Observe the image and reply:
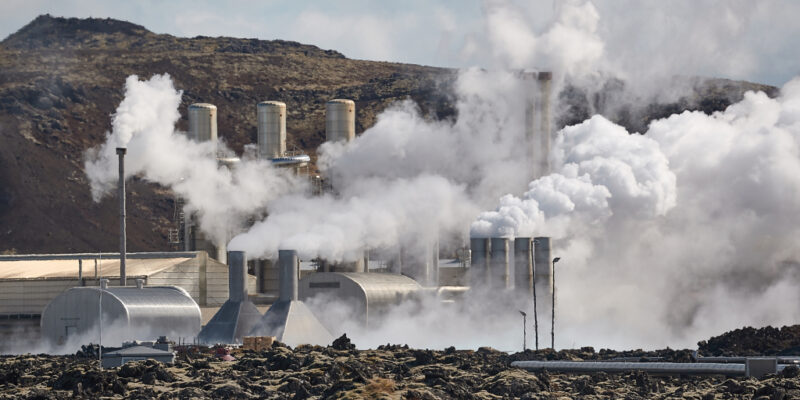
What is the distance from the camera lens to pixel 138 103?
122 m

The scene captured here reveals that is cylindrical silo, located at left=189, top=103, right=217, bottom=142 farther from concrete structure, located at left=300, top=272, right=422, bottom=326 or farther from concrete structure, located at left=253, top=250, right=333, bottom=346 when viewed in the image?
concrete structure, located at left=253, top=250, right=333, bottom=346

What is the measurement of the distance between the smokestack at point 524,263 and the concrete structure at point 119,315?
28784 millimetres

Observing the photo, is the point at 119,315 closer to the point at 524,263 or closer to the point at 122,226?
the point at 122,226

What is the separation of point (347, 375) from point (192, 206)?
6212cm

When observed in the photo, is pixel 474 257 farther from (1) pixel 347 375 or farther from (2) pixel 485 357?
(1) pixel 347 375

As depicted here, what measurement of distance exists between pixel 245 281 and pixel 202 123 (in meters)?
30.2

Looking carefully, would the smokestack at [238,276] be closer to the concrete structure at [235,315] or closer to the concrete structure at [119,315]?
the concrete structure at [235,315]

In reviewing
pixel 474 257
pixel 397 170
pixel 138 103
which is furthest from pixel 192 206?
pixel 474 257

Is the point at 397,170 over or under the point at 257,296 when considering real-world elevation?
over

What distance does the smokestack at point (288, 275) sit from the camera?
10088cm

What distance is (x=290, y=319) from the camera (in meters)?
99.1

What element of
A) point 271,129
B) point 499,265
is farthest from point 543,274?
point 271,129

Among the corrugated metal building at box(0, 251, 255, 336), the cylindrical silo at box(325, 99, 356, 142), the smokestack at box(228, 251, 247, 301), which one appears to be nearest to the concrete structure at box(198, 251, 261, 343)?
the smokestack at box(228, 251, 247, 301)

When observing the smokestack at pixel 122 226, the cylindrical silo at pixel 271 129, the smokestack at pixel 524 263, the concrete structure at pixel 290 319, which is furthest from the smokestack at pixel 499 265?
the smokestack at pixel 122 226
